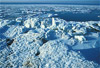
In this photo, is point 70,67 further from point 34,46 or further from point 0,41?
point 0,41

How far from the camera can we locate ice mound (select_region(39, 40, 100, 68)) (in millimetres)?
3920

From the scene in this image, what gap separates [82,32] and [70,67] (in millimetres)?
3867

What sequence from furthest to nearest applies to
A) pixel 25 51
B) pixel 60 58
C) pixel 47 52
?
1. pixel 25 51
2. pixel 47 52
3. pixel 60 58

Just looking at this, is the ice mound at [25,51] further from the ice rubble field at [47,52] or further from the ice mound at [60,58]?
the ice mound at [60,58]

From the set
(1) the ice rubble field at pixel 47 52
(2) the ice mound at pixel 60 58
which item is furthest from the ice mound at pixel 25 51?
(2) the ice mound at pixel 60 58

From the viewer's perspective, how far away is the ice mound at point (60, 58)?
12.9 feet

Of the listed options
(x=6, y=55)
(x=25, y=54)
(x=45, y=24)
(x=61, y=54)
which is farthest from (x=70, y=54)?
(x=45, y=24)

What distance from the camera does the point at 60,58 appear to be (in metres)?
4.29

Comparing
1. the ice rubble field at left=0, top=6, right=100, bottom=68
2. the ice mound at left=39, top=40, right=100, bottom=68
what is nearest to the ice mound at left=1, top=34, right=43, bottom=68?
the ice rubble field at left=0, top=6, right=100, bottom=68

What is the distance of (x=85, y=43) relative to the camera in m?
5.76

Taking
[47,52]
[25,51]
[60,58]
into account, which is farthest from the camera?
[25,51]

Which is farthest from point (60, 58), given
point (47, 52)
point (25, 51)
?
point (25, 51)

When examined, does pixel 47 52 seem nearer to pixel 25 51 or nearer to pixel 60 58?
pixel 60 58

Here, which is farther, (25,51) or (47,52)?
(25,51)
